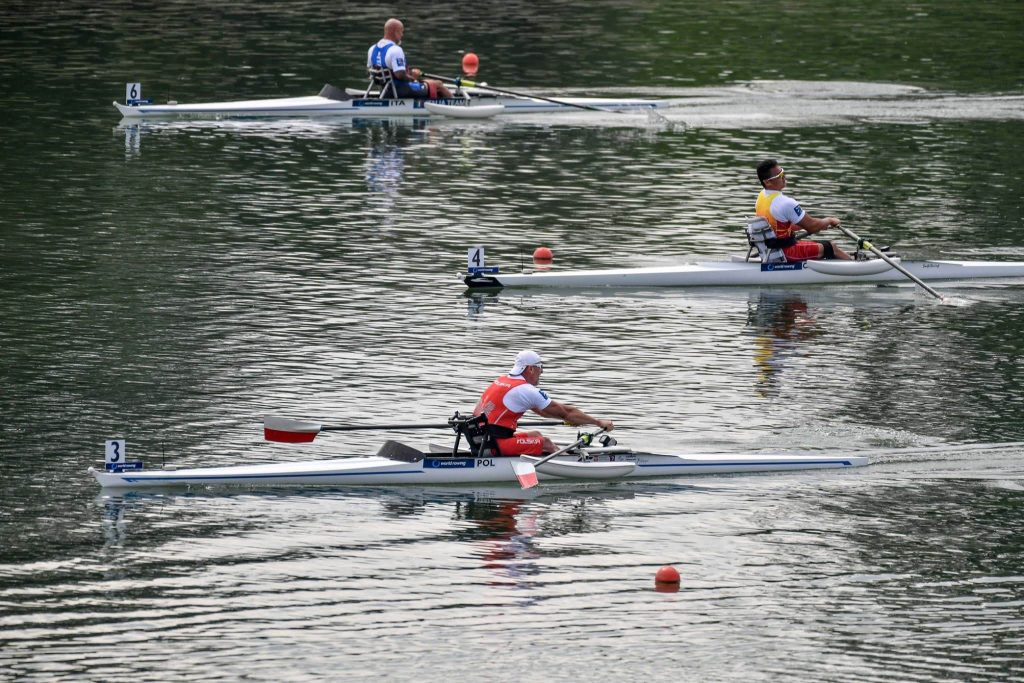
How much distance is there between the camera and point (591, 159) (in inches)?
1639

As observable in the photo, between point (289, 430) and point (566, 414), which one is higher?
point (566, 414)

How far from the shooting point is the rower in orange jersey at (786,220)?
29391mm

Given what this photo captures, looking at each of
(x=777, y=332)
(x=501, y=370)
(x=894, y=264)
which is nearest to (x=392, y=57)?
(x=894, y=264)

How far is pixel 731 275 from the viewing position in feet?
101

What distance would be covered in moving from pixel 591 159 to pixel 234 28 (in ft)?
71.9

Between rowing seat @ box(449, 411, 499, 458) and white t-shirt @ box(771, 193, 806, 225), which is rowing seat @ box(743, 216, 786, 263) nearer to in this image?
white t-shirt @ box(771, 193, 806, 225)

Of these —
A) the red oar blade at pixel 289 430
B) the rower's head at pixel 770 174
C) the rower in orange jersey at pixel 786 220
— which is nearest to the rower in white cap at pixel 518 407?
the red oar blade at pixel 289 430

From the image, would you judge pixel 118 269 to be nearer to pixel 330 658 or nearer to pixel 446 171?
pixel 446 171

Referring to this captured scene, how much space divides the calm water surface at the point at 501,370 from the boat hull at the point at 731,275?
28 cm

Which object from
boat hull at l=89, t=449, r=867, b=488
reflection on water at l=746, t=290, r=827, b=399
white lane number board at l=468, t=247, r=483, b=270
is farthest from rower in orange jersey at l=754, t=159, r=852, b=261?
boat hull at l=89, t=449, r=867, b=488

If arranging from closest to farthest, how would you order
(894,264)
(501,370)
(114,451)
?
(114,451)
(501,370)
(894,264)

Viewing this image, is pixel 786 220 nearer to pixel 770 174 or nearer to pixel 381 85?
pixel 770 174

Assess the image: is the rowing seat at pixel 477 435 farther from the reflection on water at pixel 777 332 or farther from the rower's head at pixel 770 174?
the rower's head at pixel 770 174

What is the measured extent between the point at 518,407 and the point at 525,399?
0.43 ft
